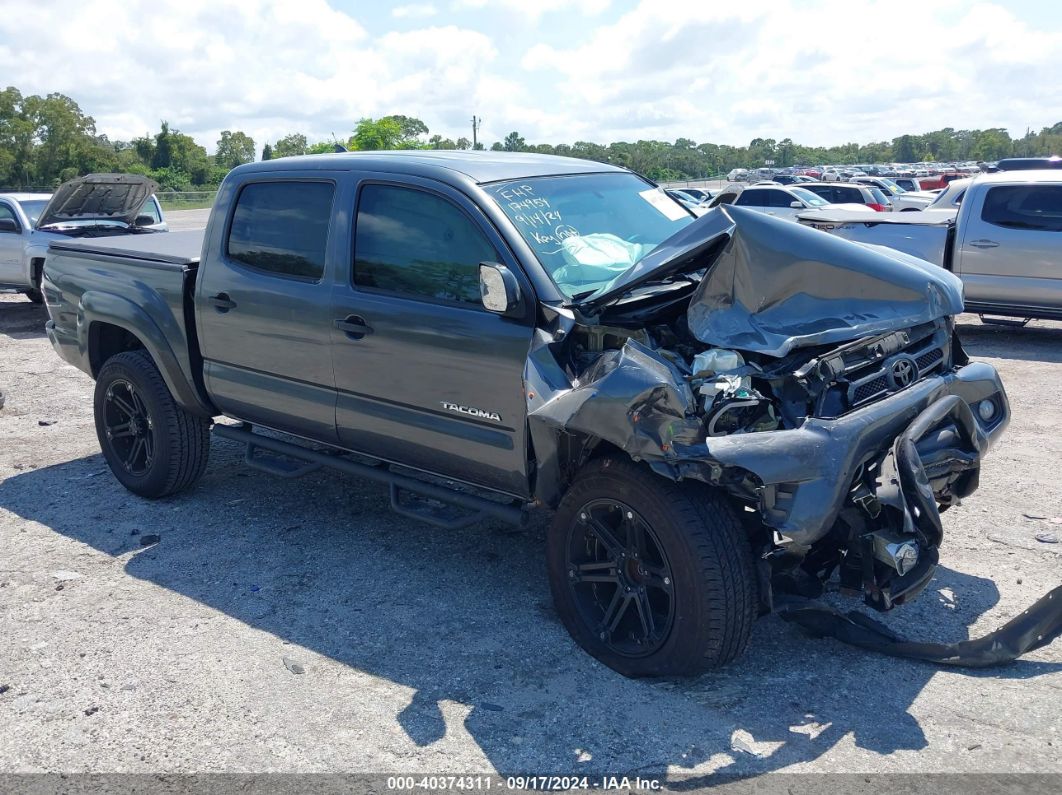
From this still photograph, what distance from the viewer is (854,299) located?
12.3 ft

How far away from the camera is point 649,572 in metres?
3.64

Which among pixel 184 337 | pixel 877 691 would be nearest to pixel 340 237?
pixel 184 337

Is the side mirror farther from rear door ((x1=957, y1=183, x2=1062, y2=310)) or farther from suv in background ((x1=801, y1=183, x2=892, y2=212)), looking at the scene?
suv in background ((x1=801, y1=183, x2=892, y2=212))

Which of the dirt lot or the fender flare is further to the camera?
the fender flare

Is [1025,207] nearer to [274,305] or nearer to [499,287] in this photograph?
[499,287]

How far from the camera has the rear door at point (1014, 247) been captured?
9891 millimetres

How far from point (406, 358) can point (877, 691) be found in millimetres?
2435

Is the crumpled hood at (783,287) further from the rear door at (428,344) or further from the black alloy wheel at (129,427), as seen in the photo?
the black alloy wheel at (129,427)

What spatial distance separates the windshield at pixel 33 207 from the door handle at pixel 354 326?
10713 mm

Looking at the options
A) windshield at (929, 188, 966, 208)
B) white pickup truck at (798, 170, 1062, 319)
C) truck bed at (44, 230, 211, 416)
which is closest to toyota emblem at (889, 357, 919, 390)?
truck bed at (44, 230, 211, 416)

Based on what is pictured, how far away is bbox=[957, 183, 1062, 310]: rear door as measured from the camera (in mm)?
9891

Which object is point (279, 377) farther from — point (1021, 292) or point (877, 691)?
point (1021, 292)

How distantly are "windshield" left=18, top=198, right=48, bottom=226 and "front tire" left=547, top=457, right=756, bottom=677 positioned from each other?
1216 cm

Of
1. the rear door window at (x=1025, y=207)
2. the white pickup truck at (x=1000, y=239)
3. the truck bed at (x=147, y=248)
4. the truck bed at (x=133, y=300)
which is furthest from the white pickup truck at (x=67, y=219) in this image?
the rear door window at (x=1025, y=207)
